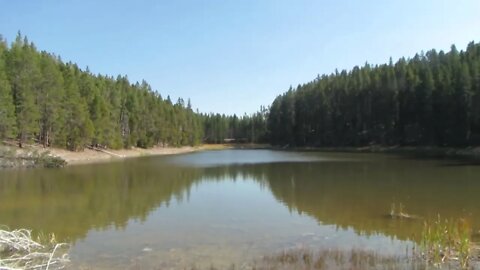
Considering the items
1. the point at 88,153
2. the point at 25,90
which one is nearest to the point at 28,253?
the point at 25,90

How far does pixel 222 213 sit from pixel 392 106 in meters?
94.5

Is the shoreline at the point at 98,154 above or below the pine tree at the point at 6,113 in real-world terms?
below

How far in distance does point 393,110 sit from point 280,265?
338ft

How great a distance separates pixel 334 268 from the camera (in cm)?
1193

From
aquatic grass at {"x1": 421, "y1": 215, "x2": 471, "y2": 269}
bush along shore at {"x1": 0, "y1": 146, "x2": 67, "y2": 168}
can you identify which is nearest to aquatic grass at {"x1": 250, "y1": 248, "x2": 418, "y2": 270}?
aquatic grass at {"x1": 421, "y1": 215, "x2": 471, "y2": 269}

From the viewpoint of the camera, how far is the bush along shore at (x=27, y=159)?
51.7 meters

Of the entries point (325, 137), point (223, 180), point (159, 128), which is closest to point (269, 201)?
point (223, 180)

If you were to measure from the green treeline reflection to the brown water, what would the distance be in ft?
0.17

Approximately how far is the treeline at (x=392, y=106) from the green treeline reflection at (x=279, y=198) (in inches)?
1854

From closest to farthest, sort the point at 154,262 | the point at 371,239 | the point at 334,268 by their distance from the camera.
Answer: the point at 334,268
the point at 154,262
the point at 371,239

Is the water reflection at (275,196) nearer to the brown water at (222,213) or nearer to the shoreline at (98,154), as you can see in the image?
the brown water at (222,213)

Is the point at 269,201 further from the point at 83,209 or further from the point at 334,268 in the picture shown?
the point at 334,268

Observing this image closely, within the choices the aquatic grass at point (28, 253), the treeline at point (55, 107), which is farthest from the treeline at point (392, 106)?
the aquatic grass at point (28, 253)

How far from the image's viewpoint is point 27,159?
2105 inches
